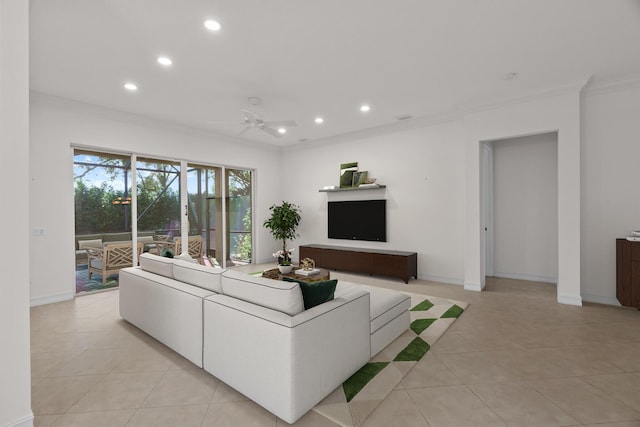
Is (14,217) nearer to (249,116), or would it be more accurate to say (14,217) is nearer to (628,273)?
(249,116)

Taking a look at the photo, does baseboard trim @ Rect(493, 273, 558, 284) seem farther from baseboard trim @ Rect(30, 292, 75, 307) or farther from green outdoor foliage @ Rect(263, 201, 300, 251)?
baseboard trim @ Rect(30, 292, 75, 307)

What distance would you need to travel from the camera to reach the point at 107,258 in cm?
479

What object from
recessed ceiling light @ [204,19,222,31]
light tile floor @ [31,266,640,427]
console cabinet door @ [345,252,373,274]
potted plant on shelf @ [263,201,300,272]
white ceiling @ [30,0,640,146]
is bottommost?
light tile floor @ [31,266,640,427]

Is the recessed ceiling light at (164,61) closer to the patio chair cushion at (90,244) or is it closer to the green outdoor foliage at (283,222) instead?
the patio chair cushion at (90,244)

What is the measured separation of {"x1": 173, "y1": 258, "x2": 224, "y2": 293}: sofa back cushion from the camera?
8.21 ft

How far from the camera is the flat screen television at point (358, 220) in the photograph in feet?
19.4

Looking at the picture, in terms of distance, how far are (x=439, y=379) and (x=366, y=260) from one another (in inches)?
133

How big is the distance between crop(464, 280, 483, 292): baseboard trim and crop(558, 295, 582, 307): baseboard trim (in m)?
0.96

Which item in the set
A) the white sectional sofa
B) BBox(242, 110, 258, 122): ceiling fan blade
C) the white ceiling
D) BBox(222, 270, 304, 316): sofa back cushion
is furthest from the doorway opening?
BBox(222, 270, 304, 316): sofa back cushion

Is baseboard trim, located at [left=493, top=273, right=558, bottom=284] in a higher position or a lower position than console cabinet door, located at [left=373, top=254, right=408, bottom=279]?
lower

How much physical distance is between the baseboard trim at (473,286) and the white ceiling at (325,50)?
2.74 meters

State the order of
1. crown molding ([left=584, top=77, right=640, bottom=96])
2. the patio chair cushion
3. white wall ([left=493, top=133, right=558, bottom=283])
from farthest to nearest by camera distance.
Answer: white wall ([left=493, top=133, right=558, bottom=283]), the patio chair cushion, crown molding ([left=584, top=77, right=640, bottom=96])

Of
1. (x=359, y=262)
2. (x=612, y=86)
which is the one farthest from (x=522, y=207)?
(x=359, y=262)

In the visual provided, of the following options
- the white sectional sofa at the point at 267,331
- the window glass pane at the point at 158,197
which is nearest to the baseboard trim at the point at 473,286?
the white sectional sofa at the point at 267,331
